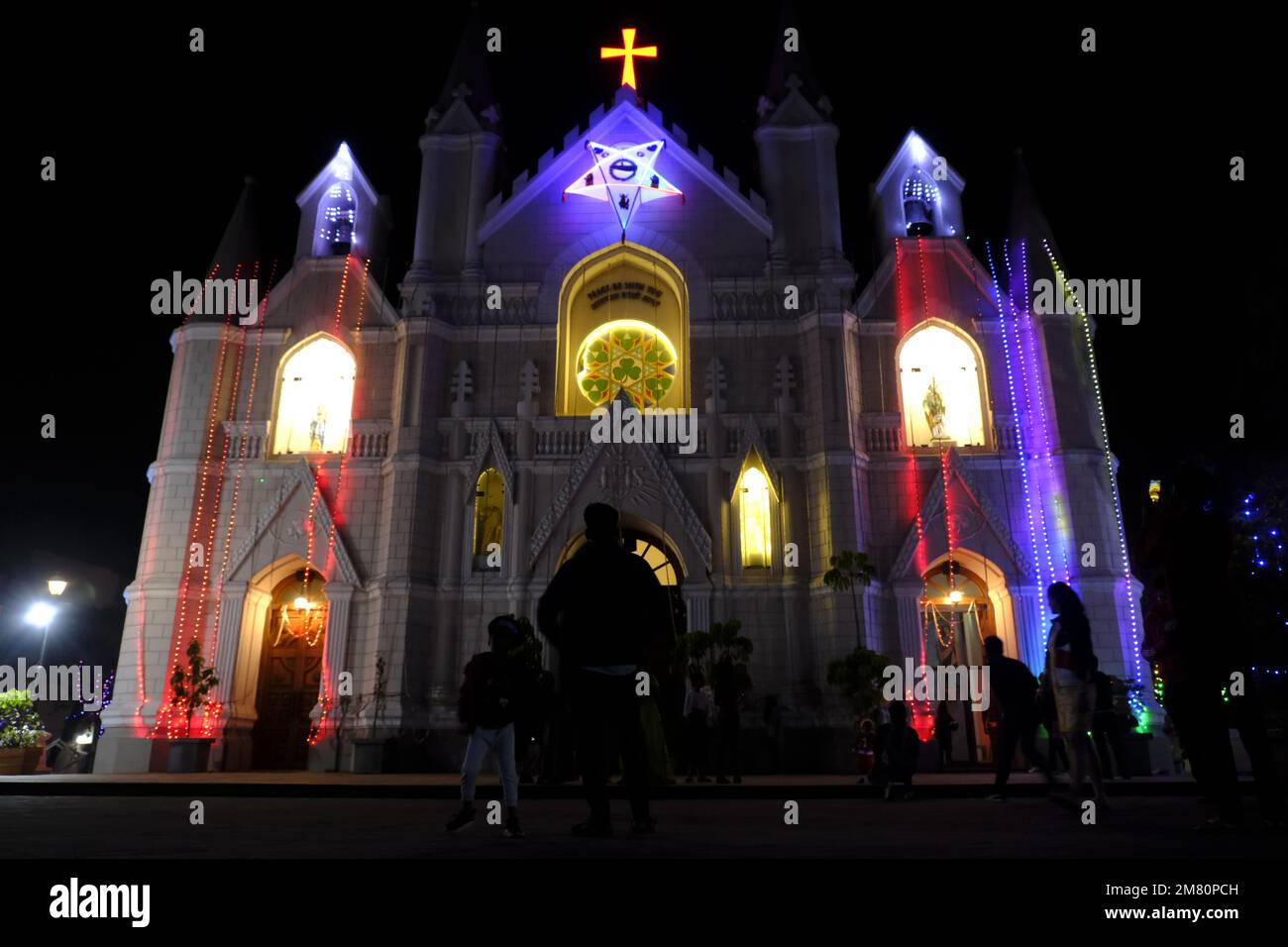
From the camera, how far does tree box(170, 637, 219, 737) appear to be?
19.7 meters

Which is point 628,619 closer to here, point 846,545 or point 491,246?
point 846,545

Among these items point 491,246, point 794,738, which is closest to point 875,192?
point 491,246

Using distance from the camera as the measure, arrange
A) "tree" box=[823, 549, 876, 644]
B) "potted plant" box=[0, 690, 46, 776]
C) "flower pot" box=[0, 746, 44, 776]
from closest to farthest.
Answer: "tree" box=[823, 549, 876, 644] → "flower pot" box=[0, 746, 44, 776] → "potted plant" box=[0, 690, 46, 776]

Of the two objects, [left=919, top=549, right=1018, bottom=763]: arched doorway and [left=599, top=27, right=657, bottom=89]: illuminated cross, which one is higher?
[left=599, top=27, right=657, bottom=89]: illuminated cross

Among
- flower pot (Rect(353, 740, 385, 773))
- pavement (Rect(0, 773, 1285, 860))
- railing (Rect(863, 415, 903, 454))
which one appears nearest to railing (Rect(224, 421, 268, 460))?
flower pot (Rect(353, 740, 385, 773))

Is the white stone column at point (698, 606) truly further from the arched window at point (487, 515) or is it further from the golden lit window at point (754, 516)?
the arched window at point (487, 515)

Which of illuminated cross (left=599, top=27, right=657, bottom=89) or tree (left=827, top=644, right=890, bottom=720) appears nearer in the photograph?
tree (left=827, top=644, right=890, bottom=720)

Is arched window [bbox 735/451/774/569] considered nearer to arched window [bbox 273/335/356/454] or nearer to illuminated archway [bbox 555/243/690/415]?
illuminated archway [bbox 555/243/690/415]

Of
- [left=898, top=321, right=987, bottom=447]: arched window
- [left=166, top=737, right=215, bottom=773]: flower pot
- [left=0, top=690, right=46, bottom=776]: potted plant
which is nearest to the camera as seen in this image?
[left=0, top=690, right=46, bottom=776]: potted plant

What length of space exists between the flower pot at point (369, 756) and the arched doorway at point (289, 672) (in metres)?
Answer: 3.08

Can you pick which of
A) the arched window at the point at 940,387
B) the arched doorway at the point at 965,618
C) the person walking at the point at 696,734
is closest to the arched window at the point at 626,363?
the arched window at the point at 940,387

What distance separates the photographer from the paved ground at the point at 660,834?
4000 mm

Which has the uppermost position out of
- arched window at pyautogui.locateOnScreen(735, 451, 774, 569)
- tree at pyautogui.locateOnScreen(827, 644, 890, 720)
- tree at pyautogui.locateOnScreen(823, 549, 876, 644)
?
Answer: arched window at pyautogui.locateOnScreen(735, 451, 774, 569)

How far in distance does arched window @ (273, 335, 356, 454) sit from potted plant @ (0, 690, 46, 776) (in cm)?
810
